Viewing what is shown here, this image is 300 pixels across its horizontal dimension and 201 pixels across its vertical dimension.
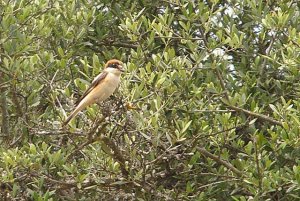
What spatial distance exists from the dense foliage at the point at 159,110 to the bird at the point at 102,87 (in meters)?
0.08

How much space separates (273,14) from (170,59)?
0.94 metres

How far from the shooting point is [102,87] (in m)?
6.38

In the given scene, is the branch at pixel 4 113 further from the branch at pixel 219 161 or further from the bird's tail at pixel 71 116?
the branch at pixel 219 161

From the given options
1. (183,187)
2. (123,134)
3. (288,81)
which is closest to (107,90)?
(123,134)

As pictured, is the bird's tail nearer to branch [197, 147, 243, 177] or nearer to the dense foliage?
the dense foliage

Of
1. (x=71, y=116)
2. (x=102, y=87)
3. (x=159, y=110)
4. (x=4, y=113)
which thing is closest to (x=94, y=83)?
(x=102, y=87)

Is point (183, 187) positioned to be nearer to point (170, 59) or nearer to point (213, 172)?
point (213, 172)

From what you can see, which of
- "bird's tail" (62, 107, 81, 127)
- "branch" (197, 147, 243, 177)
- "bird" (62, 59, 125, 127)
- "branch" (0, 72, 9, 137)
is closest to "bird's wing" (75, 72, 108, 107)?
"bird" (62, 59, 125, 127)

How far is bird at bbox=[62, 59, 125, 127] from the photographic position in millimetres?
6348

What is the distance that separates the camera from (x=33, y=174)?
6.24 meters

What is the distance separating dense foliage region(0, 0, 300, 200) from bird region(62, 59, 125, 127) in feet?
0.26

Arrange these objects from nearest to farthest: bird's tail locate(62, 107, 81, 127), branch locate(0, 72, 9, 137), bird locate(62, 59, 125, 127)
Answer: bird's tail locate(62, 107, 81, 127)
bird locate(62, 59, 125, 127)
branch locate(0, 72, 9, 137)

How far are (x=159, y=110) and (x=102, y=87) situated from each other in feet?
1.82

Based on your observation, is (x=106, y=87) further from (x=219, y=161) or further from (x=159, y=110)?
(x=219, y=161)
